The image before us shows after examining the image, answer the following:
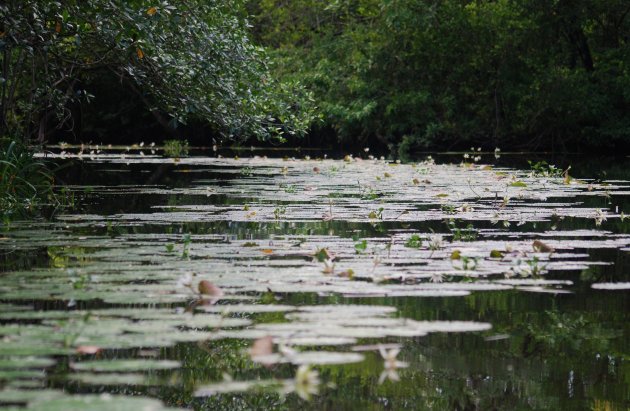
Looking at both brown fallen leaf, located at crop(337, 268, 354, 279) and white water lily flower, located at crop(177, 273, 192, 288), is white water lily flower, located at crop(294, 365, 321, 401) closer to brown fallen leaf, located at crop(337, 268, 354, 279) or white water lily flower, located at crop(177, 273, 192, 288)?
white water lily flower, located at crop(177, 273, 192, 288)

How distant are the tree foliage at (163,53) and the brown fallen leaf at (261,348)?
4.89m

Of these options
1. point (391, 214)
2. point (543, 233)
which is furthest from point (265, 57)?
point (543, 233)

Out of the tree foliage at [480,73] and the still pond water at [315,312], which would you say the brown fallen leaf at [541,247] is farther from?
the tree foliage at [480,73]

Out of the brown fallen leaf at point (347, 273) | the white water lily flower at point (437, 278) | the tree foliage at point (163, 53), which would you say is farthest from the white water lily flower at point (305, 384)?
the tree foliage at point (163, 53)

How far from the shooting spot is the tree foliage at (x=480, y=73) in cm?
2788

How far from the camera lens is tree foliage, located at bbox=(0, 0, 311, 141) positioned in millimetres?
8883

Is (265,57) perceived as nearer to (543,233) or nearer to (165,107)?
(165,107)

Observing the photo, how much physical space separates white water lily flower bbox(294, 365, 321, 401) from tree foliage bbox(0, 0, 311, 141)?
17.3ft

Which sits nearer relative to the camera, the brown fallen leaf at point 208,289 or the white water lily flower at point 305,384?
the white water lily flower at point 305,384

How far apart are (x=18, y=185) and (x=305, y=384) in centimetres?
750

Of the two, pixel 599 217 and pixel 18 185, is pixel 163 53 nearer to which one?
pixel 18 185

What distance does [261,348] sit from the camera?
3482mm

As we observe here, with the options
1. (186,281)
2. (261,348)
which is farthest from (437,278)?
(261,348)

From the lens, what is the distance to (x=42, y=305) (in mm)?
4391
